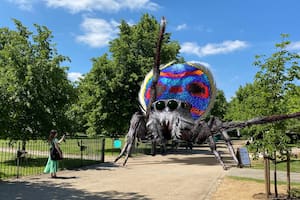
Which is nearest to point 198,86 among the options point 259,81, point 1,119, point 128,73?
point 259,81

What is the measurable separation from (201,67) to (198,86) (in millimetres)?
117

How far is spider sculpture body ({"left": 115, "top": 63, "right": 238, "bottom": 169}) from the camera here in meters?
1.54

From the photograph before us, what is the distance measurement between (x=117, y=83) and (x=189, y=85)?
2064cm

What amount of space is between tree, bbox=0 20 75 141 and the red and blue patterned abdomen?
17.7m

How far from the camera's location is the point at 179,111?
5.44 ft

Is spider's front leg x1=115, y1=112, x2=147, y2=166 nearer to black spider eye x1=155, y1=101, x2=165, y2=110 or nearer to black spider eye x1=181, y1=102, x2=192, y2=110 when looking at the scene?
black spider eye x1=155, y1=101, x2=165, y2=110

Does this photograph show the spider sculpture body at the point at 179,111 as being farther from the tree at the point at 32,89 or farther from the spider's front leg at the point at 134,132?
the tree at the point at 32,89

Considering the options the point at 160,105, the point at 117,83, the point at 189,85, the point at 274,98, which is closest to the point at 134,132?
the point at 160,105

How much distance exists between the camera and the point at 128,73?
2311cm

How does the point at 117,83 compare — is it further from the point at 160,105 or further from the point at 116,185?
the point at 160,105

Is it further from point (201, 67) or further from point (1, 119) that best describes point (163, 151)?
point (1, 119)

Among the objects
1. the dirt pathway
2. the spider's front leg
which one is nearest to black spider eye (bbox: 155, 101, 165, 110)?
the spider's front leg

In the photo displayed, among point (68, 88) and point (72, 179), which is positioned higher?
point (68, 88)

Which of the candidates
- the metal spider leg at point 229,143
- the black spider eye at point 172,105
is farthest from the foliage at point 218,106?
the black spider eye at point 172,105
